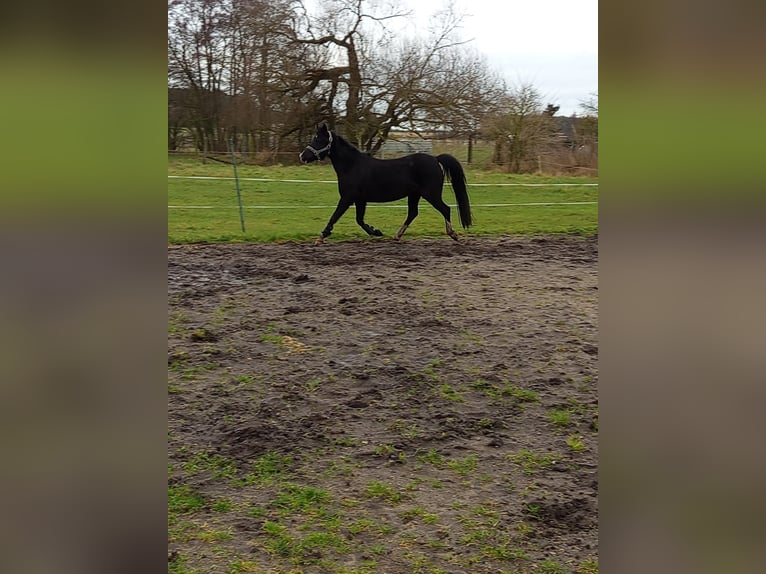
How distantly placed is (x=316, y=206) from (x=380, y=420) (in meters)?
6.13

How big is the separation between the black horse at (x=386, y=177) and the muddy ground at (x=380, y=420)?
4.21 feet

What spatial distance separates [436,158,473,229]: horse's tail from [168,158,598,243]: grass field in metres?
0.70

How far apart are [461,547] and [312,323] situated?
110 inches

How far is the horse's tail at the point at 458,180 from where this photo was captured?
23.6ft

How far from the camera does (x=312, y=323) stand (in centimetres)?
475

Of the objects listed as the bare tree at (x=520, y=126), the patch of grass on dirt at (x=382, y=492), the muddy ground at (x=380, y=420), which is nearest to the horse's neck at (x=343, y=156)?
the muddy ground at (x=380, y=420)

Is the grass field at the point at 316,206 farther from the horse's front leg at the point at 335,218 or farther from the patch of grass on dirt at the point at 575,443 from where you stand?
the patch of grass on dirt at the point at 575,443
